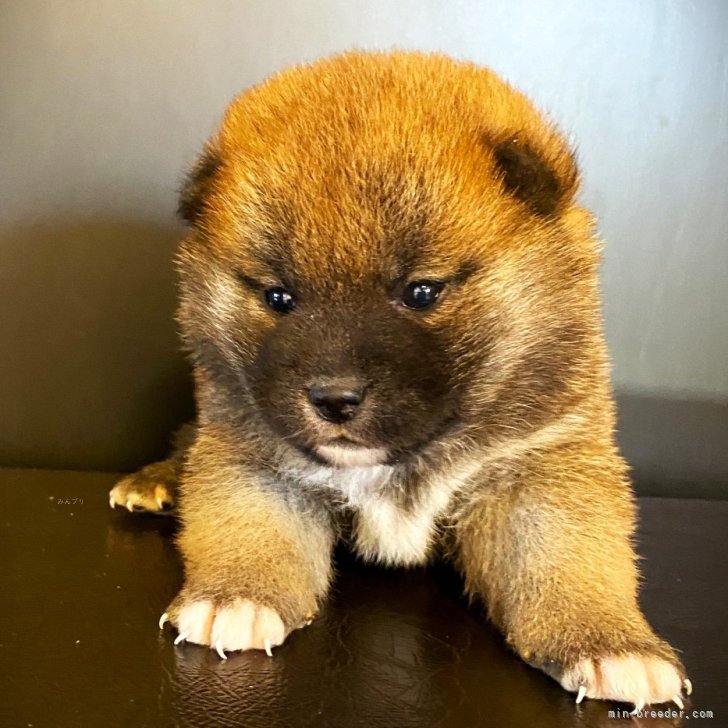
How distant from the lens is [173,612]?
3.13 feet

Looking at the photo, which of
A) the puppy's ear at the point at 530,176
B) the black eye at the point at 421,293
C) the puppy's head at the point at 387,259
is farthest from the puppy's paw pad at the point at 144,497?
the puppy's ear at the point at 530,176

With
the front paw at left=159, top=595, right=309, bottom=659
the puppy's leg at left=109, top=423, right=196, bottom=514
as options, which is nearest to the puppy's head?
the front paw at left=159, top=595, right=309, bottom=659

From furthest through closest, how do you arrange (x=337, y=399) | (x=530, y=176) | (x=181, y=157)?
(x=181, y=157) < (x=530, y=176) < (x=337, y=399)

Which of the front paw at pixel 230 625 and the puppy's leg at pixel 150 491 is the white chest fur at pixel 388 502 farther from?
the puppy's leg at pixel 150 491

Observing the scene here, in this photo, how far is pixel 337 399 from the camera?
0.83m

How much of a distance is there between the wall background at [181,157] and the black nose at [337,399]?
92 centimetres

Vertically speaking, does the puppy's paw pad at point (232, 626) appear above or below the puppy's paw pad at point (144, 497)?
above

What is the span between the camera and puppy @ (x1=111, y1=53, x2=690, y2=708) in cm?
87

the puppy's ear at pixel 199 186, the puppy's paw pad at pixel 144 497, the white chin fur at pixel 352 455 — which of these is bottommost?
the puppy's paw pad at pixel 144 497

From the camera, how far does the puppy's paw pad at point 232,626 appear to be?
91 centimetres

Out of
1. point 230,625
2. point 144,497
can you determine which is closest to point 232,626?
point 230,625

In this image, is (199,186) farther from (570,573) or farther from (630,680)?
(630,680)

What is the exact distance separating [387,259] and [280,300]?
142mm

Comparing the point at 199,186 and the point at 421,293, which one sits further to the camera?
the point at 199,186
